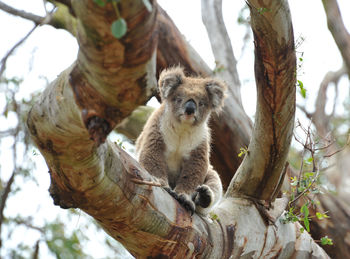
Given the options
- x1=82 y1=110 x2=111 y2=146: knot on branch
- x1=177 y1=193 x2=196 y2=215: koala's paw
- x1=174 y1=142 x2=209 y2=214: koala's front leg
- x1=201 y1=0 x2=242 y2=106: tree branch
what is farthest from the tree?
x1=201 y1=0 x2=242 y2=106: tree branch

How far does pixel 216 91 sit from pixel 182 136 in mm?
680

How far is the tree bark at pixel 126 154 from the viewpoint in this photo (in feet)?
5.37

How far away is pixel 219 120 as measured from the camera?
19.4 feet

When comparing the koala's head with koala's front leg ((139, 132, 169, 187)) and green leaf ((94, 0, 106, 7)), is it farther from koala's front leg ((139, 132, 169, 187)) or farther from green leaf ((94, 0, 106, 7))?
green leaf ((94, 0, 106, 7))

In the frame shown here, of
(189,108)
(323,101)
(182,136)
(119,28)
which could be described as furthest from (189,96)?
(323,101)

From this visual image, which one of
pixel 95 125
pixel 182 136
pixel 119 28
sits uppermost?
pixel 119 28

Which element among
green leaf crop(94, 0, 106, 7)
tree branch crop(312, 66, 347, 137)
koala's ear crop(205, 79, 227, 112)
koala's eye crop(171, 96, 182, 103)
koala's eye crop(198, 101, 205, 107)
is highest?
green leaf crop(94, 0, 106, 7)

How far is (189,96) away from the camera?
15.7 feet

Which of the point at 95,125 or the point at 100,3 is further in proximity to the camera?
the point at 95,125

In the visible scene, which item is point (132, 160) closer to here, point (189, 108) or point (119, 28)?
point (119, 28)

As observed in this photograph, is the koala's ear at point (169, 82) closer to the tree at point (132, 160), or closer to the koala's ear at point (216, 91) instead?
the koala's ear at point (216, 91)

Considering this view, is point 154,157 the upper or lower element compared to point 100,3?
lower

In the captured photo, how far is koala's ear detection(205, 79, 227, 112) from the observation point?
491cm

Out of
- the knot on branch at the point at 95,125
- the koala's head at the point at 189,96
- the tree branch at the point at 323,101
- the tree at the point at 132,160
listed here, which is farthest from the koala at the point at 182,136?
the tree branch at the point at 323,101
